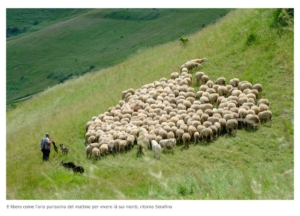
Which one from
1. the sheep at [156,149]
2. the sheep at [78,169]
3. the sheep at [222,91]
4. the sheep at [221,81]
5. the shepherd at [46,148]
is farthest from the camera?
the sheep at [221,81]

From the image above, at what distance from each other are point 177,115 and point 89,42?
257 ft

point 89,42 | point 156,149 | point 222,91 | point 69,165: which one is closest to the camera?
point 156,149

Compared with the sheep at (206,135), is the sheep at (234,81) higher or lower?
higher

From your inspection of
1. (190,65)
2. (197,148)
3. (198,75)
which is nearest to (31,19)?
(190,65)

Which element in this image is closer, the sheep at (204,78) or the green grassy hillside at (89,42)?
the sheep at (204,78)

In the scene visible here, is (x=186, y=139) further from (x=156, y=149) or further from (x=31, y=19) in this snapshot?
(x=31, y=19)

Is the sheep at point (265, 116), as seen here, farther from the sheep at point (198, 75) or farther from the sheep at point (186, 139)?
the sheep at point (198, 75)

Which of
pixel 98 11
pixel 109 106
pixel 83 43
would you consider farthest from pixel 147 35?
pixel 109 106

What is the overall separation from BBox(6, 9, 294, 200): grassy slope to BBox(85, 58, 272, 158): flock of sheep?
43 centimetres

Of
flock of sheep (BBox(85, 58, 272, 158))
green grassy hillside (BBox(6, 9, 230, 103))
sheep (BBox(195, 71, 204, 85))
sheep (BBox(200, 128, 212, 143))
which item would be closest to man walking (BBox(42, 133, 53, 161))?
flock of sheep (BBox(85, 58, 272, 158))

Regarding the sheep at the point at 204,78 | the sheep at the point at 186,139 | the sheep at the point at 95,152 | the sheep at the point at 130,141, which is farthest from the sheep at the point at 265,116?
the sheep at the point at 95,152

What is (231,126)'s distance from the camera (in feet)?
46.2

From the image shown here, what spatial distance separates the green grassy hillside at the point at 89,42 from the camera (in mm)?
72012

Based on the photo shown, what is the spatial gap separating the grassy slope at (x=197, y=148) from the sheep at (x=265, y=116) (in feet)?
0.74
